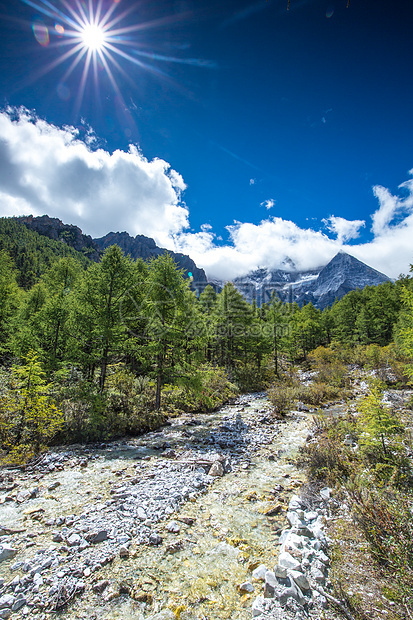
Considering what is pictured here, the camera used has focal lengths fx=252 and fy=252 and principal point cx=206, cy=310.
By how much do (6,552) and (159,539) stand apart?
2.73 meters

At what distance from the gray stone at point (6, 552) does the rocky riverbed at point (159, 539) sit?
0.02 m

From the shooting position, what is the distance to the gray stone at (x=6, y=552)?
4.48 meters

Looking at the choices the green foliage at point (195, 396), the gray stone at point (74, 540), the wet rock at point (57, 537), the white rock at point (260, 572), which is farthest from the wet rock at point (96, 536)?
the green foliage at point (195, 396)

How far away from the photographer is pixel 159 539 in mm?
5156

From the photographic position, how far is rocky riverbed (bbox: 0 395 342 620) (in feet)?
12.3

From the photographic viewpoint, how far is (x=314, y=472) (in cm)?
772

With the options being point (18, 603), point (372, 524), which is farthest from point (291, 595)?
point (18, 603)

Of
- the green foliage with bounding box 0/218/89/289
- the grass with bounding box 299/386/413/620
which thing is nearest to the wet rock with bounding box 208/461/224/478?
the grass with bounding box 299/386/413/620

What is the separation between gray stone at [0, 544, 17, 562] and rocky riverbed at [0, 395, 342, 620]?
15 millimetres

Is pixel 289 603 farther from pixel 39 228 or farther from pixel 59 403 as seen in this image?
pixel 39 228

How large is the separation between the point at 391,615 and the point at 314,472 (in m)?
4.96

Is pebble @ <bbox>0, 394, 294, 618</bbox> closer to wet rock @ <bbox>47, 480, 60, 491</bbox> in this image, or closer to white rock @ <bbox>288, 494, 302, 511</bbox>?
wet rock @ <bbox>47, 480, 60, 491</bbox>

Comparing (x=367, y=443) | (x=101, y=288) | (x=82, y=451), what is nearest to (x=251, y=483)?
(x=367, y=443)

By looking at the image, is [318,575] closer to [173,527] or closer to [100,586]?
[173,527]
